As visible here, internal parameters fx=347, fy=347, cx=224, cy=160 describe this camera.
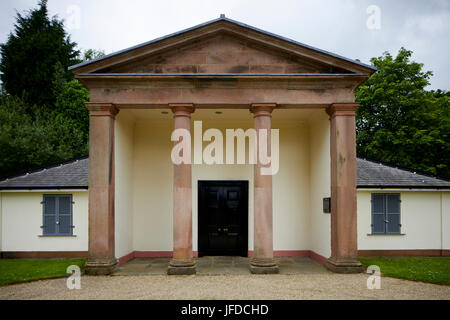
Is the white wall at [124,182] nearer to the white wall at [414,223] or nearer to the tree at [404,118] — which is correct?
the white wall at [414,223]

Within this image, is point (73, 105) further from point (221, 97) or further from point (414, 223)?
point (414, 223)

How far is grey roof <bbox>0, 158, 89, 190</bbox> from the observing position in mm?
13109

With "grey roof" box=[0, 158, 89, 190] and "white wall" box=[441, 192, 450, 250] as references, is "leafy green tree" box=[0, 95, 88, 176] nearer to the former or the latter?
"grey roof" box=[0, 158, 89, 190]

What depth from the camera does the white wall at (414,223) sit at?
13305 millimetres

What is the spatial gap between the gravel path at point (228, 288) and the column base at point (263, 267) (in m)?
0.27

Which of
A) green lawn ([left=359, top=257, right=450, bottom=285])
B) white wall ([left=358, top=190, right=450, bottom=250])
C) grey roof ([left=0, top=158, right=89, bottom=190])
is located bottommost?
green lawn ([left=359, top=257, right=450, bottom=285])

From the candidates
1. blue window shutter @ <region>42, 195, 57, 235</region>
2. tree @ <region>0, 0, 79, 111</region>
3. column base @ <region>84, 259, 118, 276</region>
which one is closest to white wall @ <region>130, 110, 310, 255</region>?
column base @ <region>84, 259, 118, 276</region>

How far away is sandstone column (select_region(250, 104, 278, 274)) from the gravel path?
16.6 inches

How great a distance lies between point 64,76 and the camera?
97.3ft

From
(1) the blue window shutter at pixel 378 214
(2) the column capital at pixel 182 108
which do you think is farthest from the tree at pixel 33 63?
(1) the blue window shutter at pixel 378 214

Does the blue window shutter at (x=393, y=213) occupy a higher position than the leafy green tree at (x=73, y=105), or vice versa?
the leafy green tree at (x=73, y=105)
